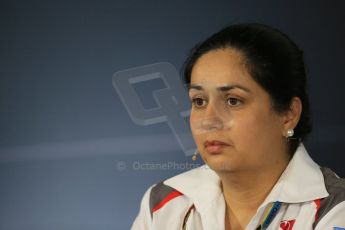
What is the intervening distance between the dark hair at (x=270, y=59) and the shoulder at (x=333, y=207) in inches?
5.9

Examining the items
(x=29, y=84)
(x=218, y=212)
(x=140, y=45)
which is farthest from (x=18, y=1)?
(x=218, y=212)

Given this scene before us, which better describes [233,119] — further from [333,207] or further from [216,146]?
[333,207]

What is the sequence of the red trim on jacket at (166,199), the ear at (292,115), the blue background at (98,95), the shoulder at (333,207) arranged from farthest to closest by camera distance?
1. the blue background at (98,95)
2. the red trim on jacket at (166,199)
3. the ear at (292,115)
4. the shoulder at (333,207)

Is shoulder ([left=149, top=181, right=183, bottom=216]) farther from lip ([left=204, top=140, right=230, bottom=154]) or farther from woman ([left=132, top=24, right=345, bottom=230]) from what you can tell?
lip ([left=204, top=140, right=230, bottom=154])

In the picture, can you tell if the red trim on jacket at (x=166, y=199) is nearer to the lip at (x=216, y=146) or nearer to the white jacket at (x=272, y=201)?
the white jacket at (x=272, y=201)

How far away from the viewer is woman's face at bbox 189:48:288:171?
1.11 metres

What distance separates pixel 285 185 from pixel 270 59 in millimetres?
323

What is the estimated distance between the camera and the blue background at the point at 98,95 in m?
1.58

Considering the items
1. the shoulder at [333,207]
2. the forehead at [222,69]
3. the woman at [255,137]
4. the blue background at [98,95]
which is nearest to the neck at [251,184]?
the woman at [255,137]

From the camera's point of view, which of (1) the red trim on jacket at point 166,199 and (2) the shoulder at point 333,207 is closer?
(2) the shoulder at point 333,207

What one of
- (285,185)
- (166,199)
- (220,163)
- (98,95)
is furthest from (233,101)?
(98,95)

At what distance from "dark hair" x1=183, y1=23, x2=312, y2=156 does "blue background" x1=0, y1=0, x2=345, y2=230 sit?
399 mm

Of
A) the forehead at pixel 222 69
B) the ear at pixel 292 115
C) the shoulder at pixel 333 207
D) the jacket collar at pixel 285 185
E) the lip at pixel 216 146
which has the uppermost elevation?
the forehead at pixel 222 69

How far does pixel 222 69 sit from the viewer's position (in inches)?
45.0
